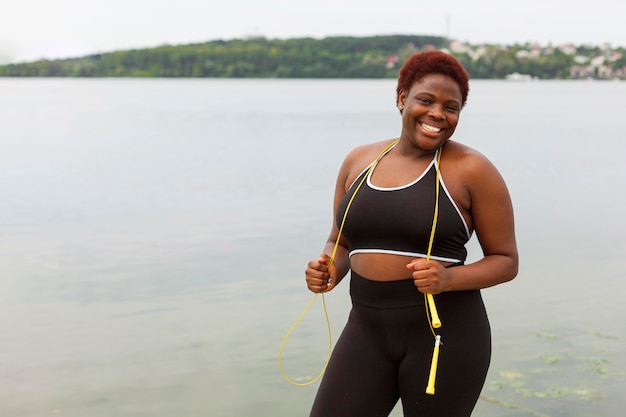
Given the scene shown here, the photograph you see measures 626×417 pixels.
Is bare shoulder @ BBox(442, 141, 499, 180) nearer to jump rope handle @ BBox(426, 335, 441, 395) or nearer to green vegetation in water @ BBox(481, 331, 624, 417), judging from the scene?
jump rope handle @ BBox(426, 335, 441, 395)

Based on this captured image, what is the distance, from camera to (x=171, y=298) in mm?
9539

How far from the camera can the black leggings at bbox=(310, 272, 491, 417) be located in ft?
9.98

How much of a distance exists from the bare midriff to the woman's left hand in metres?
0.11

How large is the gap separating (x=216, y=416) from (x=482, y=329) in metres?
3.59

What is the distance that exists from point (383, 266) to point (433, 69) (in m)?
0.70

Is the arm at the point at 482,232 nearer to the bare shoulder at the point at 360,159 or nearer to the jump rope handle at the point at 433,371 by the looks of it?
the jump rope handle at the point at 433,371

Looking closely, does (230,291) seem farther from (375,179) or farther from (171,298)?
(375,179)

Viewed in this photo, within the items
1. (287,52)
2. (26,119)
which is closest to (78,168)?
(26,119)

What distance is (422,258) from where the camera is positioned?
303 cm

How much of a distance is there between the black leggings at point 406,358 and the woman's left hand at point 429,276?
14 centimetres

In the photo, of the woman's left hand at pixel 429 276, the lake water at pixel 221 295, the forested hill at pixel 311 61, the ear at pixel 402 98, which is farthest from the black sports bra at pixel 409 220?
the forested hill at pixel 311 61

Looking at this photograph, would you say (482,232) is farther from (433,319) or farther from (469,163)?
(433,319)

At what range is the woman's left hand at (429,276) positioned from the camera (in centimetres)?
290

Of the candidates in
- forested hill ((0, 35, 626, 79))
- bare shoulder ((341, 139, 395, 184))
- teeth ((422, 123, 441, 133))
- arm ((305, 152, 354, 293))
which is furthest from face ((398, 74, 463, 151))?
forested hill ((0, 35, 626, 79))
